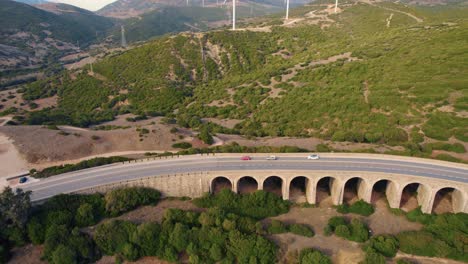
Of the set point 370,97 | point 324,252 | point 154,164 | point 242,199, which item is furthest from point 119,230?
point 370,97

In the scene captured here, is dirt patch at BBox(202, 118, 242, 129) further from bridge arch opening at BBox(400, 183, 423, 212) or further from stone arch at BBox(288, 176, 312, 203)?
bridge arch opening at BBox(400, 183, 423, 212)

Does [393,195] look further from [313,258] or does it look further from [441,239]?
[313,258]

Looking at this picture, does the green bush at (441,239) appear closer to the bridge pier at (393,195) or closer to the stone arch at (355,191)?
the bridge pier at (393,195)

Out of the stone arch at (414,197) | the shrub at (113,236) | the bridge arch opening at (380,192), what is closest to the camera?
the shrub at (113,236)

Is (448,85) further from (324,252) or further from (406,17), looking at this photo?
(406,17)

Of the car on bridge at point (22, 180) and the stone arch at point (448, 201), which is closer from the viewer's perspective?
the stone arch at point (448, 201)

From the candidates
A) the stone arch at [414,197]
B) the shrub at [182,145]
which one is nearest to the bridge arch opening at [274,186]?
the shrub at [182,145]
